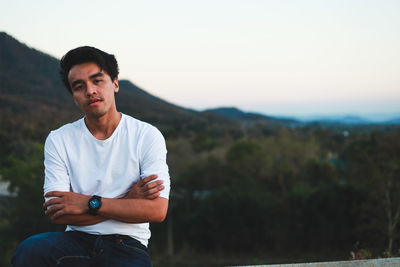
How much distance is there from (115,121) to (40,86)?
93.3 feet

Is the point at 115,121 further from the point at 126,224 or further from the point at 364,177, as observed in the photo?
the point at 364,177

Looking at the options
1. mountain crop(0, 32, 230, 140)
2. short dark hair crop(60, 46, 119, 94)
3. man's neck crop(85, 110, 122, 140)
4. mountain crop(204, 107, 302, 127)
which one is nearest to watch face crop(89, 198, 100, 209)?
man's neck crop(85, 110, 122, 140)

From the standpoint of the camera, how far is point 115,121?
89.4 inches

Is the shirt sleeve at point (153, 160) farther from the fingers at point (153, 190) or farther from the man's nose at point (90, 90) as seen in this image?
the man's nose at point (90, 90)

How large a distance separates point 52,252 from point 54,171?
45 cm

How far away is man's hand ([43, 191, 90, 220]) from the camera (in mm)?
2021

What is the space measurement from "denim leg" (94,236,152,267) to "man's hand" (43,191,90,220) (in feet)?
0.62

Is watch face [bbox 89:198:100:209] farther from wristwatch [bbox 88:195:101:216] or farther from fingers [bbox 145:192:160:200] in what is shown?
fingers [bbox 145:192:160:200]

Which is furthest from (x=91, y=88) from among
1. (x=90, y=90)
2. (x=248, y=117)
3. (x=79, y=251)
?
(x=248, y=117)

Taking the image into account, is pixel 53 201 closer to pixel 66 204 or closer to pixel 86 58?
pixel 66 204

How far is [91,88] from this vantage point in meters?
2.22

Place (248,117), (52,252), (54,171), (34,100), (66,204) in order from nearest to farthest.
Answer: (52,252) → (66,204) → (54,171) → (34,100) → (248,117)

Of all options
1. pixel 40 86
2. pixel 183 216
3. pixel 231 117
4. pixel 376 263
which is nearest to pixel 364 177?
pixel 183 216

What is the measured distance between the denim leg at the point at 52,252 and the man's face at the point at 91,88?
0.70 m
